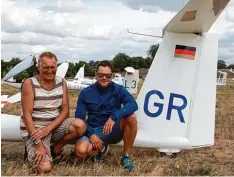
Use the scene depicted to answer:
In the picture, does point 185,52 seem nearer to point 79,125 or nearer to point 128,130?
point 128,130

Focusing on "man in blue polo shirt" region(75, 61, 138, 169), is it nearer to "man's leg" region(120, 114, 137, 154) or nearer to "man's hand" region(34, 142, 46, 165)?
"man's leg" region(120, 114, 137, 154)

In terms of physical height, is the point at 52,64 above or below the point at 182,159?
above

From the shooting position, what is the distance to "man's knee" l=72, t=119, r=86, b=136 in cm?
411

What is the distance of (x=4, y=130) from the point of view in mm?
4598

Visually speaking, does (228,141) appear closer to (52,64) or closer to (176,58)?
(176,58)

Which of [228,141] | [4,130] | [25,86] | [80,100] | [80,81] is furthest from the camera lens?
[80,81]

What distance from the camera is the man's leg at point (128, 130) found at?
4.21 metres

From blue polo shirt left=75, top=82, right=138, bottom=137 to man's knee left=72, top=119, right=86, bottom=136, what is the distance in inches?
4.4

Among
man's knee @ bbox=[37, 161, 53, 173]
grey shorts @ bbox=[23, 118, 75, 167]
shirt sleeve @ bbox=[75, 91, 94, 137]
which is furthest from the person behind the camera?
shirt sleeve @ bbox=[75, 91, 94, 137]

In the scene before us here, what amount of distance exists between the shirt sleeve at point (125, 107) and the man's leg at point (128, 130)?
0.08 m

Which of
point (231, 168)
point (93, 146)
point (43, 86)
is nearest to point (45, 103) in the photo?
point (43, 86)

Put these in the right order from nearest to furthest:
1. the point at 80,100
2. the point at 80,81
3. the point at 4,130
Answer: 1. the point at 80,100
2. the point at 4,130
3. the point at 80,81

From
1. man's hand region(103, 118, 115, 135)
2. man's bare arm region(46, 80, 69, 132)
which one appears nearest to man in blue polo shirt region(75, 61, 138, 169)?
man's hand region(103, 118, 115, 135)

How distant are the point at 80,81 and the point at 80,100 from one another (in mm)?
21289
